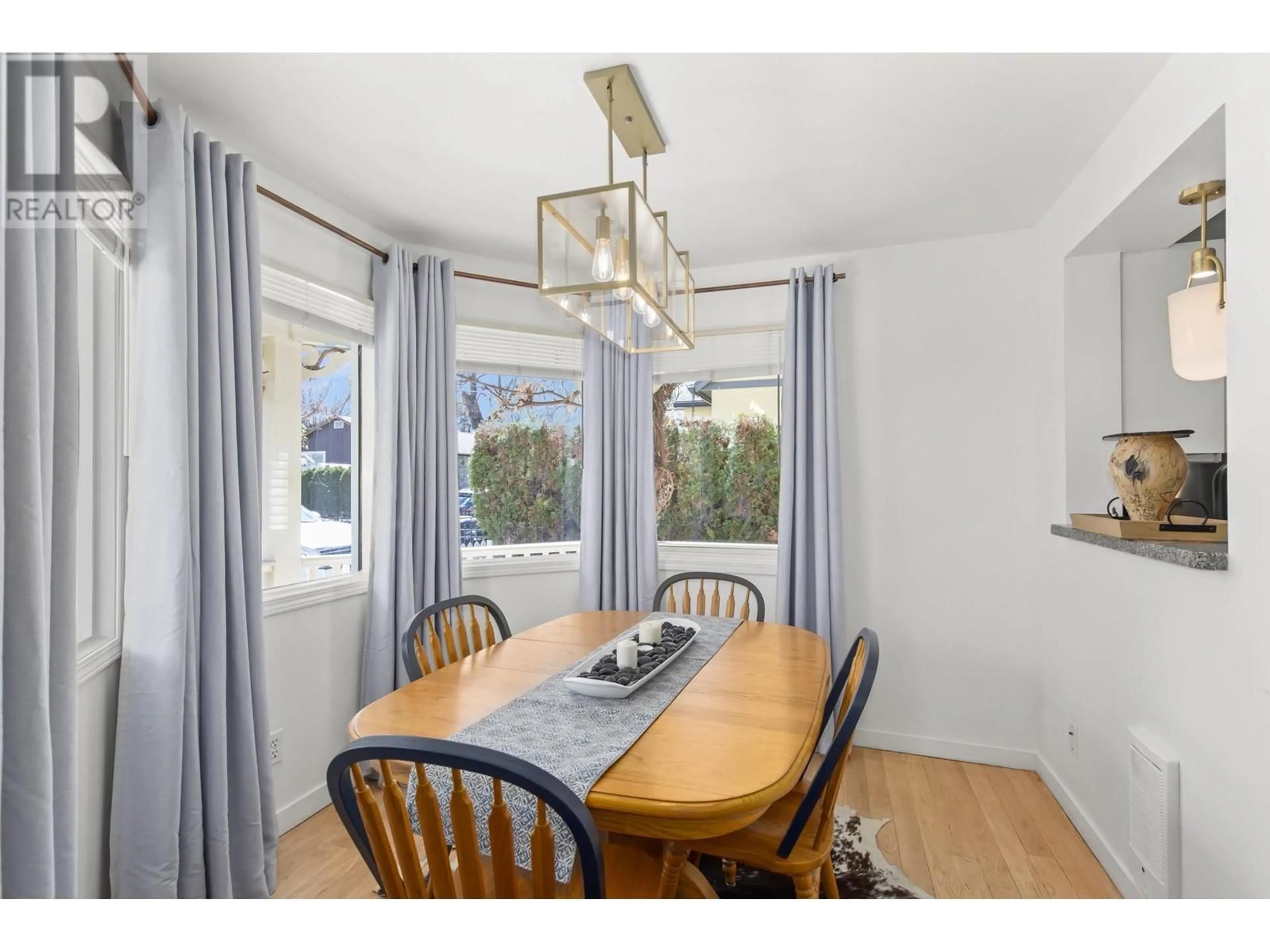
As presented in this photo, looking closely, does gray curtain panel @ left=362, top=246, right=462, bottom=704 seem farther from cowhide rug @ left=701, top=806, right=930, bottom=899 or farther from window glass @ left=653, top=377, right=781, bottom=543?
cowhide rug @ left=701, top=806, right=930, bottom=899

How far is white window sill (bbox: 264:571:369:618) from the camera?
242 cm

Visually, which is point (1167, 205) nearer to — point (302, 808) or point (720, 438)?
point (720, 438)

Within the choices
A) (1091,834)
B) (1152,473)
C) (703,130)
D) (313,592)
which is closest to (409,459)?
(313,592)

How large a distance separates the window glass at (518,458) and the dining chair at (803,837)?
2250 mm

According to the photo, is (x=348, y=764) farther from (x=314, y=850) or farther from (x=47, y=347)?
(x=314, y=850)

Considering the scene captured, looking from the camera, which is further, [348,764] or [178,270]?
[178,270]

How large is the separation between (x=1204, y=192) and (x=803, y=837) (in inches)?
83.0

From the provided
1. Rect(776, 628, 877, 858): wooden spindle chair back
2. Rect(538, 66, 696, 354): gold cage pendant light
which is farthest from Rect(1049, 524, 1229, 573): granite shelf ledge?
Rect(538, 66, 696, 354): gold cage pendant light

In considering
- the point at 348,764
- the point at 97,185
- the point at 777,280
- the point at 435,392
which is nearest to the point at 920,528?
the point at 777,280

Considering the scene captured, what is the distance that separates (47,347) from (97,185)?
0.96 m

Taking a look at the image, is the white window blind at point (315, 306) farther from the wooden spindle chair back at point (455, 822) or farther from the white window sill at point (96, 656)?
the wooden spindle chair back at point (455, 822)

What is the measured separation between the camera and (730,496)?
3660 millimetres

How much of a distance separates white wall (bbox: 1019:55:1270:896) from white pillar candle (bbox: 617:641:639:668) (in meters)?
1.40

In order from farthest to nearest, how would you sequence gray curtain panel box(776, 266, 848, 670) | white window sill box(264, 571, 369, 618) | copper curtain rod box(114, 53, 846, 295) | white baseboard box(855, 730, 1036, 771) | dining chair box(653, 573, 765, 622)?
gray curtain panel box(776, 266, 848, 670), white baseboard box(855, 730, 1036, 771), dining chair box(653, 573, 765, 622), white window sill box(264, 571, 369, 618), copper curtain rod box(114, 53, 846, 295)
